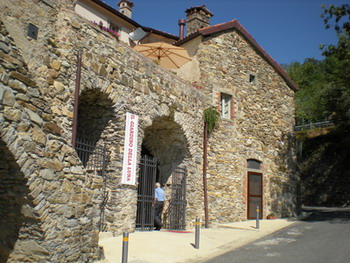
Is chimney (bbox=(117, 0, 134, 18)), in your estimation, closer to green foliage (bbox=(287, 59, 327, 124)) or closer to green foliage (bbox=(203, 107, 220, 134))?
green foliage (bbox=(203, 107, 220, 134))

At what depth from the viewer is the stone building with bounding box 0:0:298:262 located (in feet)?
18.1

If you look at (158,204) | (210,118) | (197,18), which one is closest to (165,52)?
(210,118)

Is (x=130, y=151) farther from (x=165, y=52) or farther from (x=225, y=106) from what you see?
(x=225, y=106)

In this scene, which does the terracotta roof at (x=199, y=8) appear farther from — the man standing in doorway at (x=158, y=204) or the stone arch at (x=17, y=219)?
the stone arch at (x=17, y=219)

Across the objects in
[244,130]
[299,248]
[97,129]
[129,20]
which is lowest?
[299,248]

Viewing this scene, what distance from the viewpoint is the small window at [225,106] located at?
14.3 m

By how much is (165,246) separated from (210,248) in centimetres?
120

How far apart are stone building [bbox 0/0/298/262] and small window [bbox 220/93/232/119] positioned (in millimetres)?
44

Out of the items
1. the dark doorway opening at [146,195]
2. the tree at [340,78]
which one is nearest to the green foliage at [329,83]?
the tree at [340,78]

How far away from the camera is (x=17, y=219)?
570cm

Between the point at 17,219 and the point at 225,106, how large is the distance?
399 inches

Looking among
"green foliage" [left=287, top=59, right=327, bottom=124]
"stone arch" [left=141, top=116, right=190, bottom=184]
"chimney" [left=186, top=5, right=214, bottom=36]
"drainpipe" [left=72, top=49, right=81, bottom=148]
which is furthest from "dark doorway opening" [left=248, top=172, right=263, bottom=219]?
"green foliage" [left=287, top=59, right=327, bottom=124]

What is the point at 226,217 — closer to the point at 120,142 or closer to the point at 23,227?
the point at 120,142

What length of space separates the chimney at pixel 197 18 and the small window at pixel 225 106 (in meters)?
3.44
